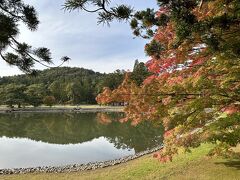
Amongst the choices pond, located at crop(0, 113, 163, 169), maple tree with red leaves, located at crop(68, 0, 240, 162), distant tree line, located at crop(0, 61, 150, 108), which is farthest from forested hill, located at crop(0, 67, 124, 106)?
maple tree with red leaves, located at crop(68, 0, 240, 162)

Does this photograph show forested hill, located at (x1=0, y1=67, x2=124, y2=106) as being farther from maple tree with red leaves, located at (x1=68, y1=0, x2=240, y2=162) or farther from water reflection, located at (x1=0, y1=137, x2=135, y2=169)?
maple tree with red leaves, located at (x1=68, y1=0, x2=240, y2=162)

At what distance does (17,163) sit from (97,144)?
746cm

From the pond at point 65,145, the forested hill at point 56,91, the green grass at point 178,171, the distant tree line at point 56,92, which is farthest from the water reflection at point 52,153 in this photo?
the forested hill at point 56,91

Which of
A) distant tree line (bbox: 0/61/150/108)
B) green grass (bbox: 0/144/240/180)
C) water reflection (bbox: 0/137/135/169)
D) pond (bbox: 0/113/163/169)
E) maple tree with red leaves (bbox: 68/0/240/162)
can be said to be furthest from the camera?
distant tree line (bbox: 0/61/150/108)

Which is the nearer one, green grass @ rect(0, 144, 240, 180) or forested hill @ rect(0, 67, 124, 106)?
green grass @ rect(0, 144, 240, 180)

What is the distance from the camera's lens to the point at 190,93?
293 inches

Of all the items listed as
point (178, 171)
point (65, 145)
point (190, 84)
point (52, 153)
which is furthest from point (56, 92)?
point (190, 84)

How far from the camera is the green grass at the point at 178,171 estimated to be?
989cm

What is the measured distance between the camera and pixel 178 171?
34.9 ft

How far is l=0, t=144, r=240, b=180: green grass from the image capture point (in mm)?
9885

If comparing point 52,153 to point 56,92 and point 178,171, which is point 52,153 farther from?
point 56,92

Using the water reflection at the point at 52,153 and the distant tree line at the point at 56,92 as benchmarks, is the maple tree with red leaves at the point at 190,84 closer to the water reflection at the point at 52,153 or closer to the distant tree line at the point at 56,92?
the water reflection at the point at 52,153

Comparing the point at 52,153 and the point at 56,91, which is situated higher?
the point at 56,91

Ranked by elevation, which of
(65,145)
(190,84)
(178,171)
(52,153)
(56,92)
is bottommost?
(52,153)
